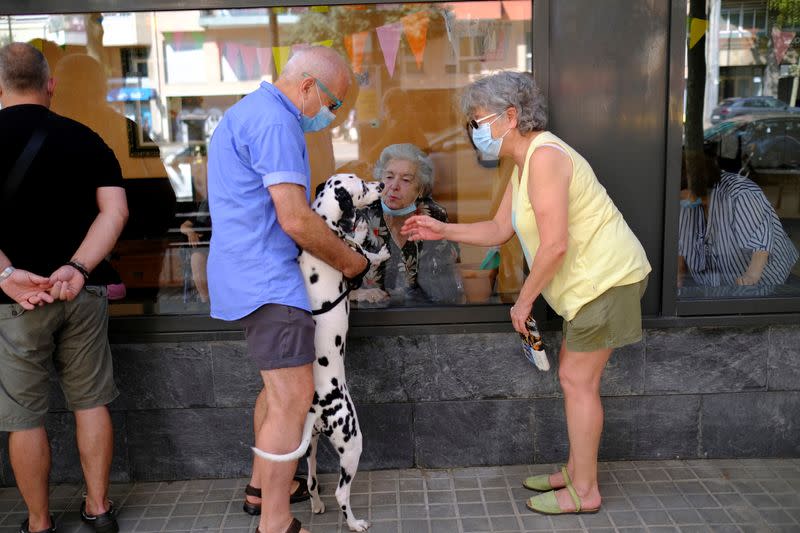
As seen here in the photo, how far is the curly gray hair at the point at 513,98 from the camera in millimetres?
3332

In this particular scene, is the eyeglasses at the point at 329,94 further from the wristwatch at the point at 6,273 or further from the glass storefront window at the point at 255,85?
the wristwatch at the point at 6,273

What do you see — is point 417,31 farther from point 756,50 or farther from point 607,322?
point 756,50

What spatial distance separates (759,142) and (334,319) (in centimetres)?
383

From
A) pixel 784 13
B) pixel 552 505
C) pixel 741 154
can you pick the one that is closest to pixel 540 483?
pixel 552 505

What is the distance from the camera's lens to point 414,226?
3.82 meters

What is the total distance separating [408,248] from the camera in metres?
4.45

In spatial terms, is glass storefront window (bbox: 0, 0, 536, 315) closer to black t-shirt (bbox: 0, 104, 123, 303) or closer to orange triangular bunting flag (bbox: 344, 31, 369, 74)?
orange triangular bunting flag (bbox: 344, 31, 369, 74)

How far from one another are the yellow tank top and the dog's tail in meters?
1.21

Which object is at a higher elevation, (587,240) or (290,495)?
(587,240)

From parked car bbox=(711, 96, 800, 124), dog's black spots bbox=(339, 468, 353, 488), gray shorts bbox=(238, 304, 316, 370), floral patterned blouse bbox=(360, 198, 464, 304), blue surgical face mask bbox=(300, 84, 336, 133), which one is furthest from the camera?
parked car bbox=(711, 96, 800, 124)

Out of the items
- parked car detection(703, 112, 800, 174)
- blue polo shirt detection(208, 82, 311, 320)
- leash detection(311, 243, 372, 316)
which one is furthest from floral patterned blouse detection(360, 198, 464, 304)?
parked car detection(703, 112, 800, 174)

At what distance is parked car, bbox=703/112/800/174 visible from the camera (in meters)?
5.48

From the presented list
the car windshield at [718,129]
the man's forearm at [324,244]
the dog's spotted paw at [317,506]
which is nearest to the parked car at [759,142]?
the car windshield at [718,129]

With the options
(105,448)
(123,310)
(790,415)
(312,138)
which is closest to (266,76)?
(312,138)
